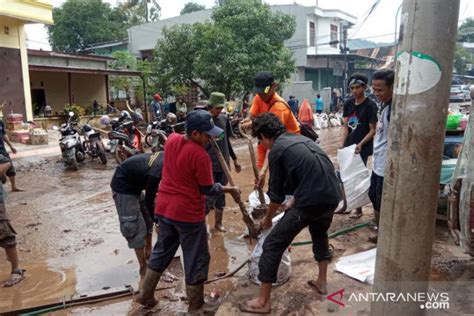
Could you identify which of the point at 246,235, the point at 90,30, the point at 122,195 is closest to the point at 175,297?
the point at 122,195

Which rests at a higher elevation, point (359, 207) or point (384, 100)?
point (384, 100)

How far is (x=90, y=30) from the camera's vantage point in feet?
122

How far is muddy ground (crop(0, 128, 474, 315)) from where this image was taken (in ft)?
11.5

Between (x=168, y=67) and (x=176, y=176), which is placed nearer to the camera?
(x=176, y=176)

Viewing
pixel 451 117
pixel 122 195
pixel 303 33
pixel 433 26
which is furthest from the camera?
pixel 303 33

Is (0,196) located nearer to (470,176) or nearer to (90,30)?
(470,176)

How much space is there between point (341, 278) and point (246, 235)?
188 centimetres

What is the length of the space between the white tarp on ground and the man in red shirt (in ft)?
4.11

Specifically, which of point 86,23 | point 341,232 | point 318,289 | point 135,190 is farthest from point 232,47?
point 86,23

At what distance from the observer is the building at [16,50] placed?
45.7 feet

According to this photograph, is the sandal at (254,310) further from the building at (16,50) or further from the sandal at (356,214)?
the building at (16,50)

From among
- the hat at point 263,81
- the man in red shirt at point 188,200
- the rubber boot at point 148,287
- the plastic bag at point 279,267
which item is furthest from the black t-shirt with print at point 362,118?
the rubber boot at point 148,287

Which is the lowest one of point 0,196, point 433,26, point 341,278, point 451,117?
point 341,278

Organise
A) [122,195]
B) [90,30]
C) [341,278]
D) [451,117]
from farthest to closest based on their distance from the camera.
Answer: [90,30] < [451,117] < [122,195] < [341,278]
